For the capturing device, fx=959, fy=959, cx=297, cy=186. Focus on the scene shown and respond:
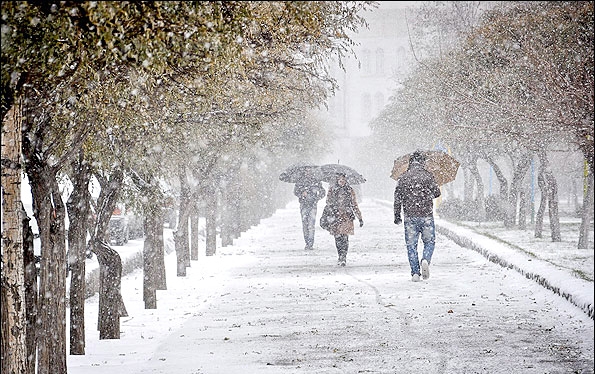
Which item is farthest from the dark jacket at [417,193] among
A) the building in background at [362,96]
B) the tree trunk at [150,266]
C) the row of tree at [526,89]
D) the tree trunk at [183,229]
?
the building in background at [362,96]

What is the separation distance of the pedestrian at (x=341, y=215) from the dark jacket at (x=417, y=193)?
3244 mm

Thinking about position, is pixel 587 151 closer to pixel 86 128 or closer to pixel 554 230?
pixel 554 230

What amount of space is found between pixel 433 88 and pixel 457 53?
335 centimetres

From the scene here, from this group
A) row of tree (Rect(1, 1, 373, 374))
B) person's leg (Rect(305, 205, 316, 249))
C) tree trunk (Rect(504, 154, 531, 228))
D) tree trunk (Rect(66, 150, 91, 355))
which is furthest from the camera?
tree trunk (Rect(504, 154, 531, 228))

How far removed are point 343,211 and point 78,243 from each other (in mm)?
9857

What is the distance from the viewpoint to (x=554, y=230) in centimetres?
2295

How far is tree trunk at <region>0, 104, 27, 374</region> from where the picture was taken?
20.4 ft

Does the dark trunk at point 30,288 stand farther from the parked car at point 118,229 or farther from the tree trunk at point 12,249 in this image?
the parked car at point 118,229

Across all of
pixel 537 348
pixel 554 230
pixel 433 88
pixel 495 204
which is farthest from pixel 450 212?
pixel 537 348

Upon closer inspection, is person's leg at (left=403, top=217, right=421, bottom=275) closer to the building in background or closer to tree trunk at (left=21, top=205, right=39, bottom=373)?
tree trunk at (left=21, top=205, right=39, bottom=373)

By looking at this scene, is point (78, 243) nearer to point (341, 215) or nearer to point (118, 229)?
point (341, 215)

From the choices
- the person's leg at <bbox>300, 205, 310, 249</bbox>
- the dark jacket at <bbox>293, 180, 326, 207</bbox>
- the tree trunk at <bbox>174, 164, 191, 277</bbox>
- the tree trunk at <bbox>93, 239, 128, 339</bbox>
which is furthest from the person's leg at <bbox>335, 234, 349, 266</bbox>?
the tree trunk at <bbox>93, 239, 128, 339</bbox>

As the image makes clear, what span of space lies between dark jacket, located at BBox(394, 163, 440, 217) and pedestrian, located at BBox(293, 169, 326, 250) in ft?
26.7

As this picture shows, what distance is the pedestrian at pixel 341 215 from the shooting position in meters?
18.4
